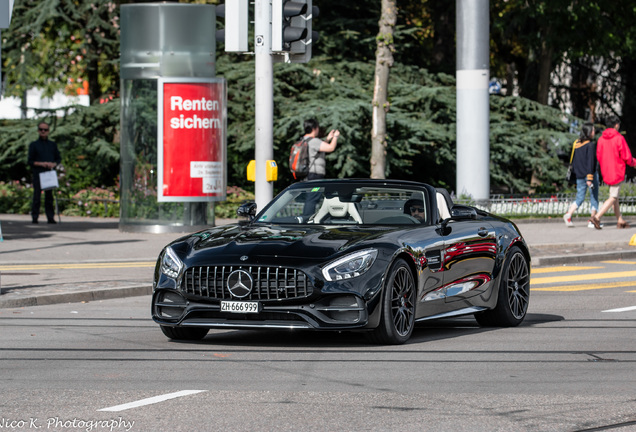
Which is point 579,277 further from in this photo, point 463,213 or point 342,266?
point 342,266

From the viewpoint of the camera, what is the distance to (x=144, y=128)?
22250 millimetres

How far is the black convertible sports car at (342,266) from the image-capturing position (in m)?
9.30

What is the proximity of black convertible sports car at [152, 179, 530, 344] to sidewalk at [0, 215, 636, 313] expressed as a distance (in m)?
3.44

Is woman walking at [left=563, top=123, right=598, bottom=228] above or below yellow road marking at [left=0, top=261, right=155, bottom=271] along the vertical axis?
above

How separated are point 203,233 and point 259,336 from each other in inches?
37.7

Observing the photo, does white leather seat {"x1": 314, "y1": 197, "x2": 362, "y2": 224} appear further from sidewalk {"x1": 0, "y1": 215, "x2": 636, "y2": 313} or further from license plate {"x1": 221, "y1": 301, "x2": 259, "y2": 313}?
sidewalk {"x1": 0, "y1": 215, "x2": 636, "y2": 313}

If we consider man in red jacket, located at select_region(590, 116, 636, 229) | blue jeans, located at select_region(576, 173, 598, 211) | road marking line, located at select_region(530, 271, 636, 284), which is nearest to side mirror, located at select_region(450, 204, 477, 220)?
road marking line, located at select_region(530, 271, 636, 284)

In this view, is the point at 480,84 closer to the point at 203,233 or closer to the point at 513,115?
the point at 513,115

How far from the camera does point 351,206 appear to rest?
423 inches

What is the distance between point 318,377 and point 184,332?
2.14 metres

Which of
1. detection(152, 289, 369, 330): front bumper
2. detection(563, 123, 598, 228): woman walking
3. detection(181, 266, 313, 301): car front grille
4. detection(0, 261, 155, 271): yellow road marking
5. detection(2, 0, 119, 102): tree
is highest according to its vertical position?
detection(2, 0, 119, 102): tree

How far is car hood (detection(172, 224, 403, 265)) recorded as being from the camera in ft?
30.9

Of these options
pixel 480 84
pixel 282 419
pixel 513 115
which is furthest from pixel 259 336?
pixel 513 115

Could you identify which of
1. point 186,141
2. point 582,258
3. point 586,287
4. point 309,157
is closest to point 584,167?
point 582,258
